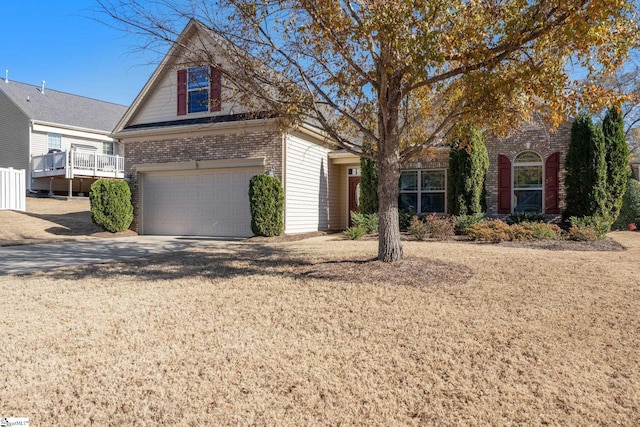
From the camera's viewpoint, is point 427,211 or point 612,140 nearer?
point 612,140

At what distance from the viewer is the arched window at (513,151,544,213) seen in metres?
14.4

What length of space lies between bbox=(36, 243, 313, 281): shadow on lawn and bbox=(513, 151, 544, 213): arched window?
28.8 ft

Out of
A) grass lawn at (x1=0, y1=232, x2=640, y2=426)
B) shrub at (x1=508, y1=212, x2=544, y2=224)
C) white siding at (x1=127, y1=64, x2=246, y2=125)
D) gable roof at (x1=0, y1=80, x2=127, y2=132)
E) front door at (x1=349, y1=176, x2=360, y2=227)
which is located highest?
gable roof at (x1=0, y1=80, x2=127, y2=132)

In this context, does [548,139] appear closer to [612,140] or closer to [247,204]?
[612,140]

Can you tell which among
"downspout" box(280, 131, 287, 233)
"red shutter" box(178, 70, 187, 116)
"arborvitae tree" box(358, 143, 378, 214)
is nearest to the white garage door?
"downspout" box(280, 131, 287, 233)

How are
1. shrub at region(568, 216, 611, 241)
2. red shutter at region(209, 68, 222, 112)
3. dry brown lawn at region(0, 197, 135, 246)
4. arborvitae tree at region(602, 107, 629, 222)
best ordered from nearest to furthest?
red shutter at region(209, 68, 222, 112), shrub at region(568, 216, 611, 241), dry brown lawn at region(0, 197, 135, 246), arborvitae tree at region(602, 107, 629, 222)

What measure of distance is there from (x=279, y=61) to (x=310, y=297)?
14.6 feet

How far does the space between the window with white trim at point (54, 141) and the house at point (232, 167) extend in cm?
1209

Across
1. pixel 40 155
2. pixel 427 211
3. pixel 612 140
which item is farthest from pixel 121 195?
pixel 612 140

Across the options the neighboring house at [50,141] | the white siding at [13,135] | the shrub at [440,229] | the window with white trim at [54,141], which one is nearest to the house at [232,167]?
the shrub at [440,229]

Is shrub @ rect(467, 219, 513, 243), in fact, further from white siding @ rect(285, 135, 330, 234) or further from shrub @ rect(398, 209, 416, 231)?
white siding @ rect(285, 135, 330, 234)

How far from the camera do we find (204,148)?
14617 millimetres

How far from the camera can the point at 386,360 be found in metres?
3.61

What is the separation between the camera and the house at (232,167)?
46.1 ft
